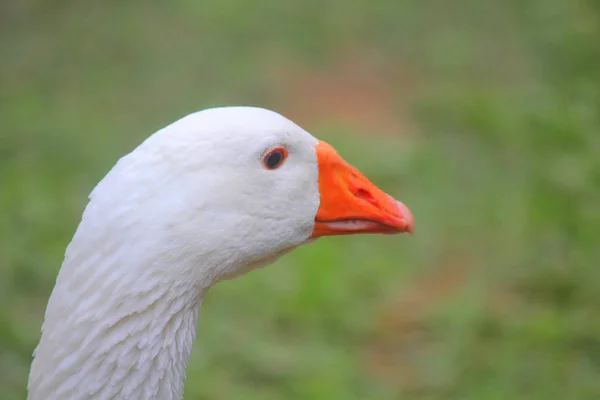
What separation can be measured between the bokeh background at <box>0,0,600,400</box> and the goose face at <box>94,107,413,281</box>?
1827mm

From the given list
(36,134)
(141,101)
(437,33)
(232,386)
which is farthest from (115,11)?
(232,386)

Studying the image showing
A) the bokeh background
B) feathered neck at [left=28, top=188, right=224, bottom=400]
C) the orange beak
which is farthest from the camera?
the bokeh background

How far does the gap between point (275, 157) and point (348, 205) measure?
33 centimetres

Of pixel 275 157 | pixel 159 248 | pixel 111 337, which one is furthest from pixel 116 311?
pixel 275 157

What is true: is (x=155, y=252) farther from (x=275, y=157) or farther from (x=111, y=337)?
(x=275, y=157)

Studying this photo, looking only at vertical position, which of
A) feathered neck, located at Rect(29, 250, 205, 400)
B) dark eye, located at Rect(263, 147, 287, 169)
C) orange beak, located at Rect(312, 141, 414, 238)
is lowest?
feathered neck, located at Rect(29, 250, 205, 400)

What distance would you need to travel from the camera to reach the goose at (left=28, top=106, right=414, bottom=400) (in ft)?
5.81

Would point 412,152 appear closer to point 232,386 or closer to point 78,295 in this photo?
point 232,386

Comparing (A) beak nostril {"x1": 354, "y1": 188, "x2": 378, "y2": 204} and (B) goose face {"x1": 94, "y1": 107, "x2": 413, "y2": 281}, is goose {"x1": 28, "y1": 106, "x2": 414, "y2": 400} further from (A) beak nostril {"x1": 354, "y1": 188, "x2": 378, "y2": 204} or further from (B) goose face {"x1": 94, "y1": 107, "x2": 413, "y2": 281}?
(A) beak nostril {"x1": 354, "y1": 188, "x2": 378, "y2": 204}

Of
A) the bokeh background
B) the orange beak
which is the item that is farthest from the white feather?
the bokeh background

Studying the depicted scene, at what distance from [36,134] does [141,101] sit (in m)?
0.90

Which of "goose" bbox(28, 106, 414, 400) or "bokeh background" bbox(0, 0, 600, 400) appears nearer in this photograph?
"goose" bbox(28, 106, 414, 400)

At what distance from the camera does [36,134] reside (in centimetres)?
548

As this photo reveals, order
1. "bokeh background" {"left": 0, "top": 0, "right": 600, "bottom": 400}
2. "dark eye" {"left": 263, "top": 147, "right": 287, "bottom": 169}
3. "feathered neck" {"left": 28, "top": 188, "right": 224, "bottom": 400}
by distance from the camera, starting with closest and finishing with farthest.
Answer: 1. "feathered neck" {"left": 28, "top": 188, "right": 224, "bottom": 400}
2. "dark eye" {"left": 263, "top": 147, "right": 287, "bottom": 169}
3. "bokeh background" {"left": 0, "top": 0, "right": 600, "bottom": 400}
